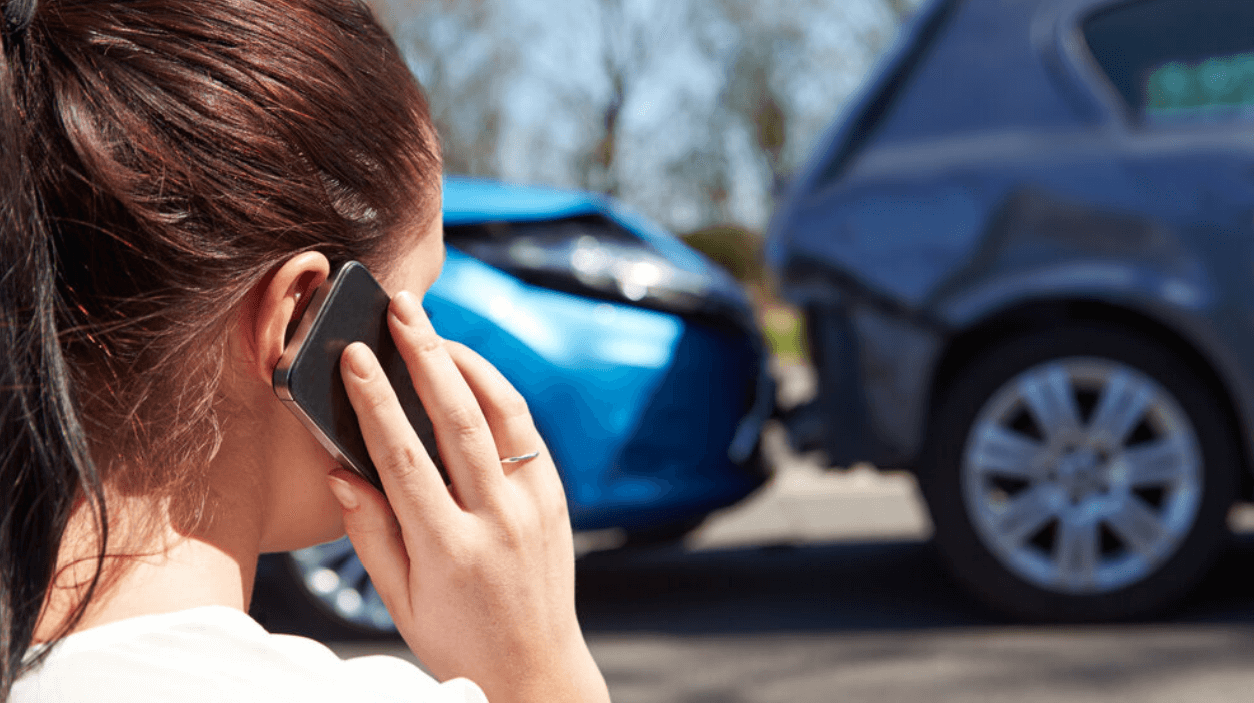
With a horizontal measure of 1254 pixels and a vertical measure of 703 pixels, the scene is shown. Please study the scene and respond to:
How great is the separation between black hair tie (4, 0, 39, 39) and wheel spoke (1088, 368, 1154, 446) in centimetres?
299

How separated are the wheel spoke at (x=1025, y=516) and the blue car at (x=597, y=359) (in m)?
0.70

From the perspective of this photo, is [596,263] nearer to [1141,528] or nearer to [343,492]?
[1141,528]

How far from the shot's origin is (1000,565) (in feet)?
11.1

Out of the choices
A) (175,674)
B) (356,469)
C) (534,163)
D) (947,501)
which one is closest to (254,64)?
(356,469)

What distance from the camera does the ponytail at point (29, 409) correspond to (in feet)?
2.61

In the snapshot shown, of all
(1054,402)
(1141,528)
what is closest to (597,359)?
(1054,402)

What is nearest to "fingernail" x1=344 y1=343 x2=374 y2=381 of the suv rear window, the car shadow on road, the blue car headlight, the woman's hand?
the woman's hand

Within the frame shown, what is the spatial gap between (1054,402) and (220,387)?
9.23 ft

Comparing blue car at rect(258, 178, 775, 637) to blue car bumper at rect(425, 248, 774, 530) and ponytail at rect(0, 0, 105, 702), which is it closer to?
blue car bumper at rect(425, 248, 774, 530)

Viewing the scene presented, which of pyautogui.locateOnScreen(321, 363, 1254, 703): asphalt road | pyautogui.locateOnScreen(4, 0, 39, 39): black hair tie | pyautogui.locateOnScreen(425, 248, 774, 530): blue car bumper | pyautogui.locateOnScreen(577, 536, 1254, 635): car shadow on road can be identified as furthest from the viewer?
pyautogui.locateOnScreen(577, 536, 1254, 635): car shadow on road

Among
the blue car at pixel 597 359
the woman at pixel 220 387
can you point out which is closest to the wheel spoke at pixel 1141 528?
the blue car at pixel 597 359

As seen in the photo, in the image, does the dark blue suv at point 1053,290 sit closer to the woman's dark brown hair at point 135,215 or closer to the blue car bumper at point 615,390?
the blue car bumper at point 615,390

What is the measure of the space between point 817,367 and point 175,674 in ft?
9.73

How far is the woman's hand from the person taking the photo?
0.98 meters
